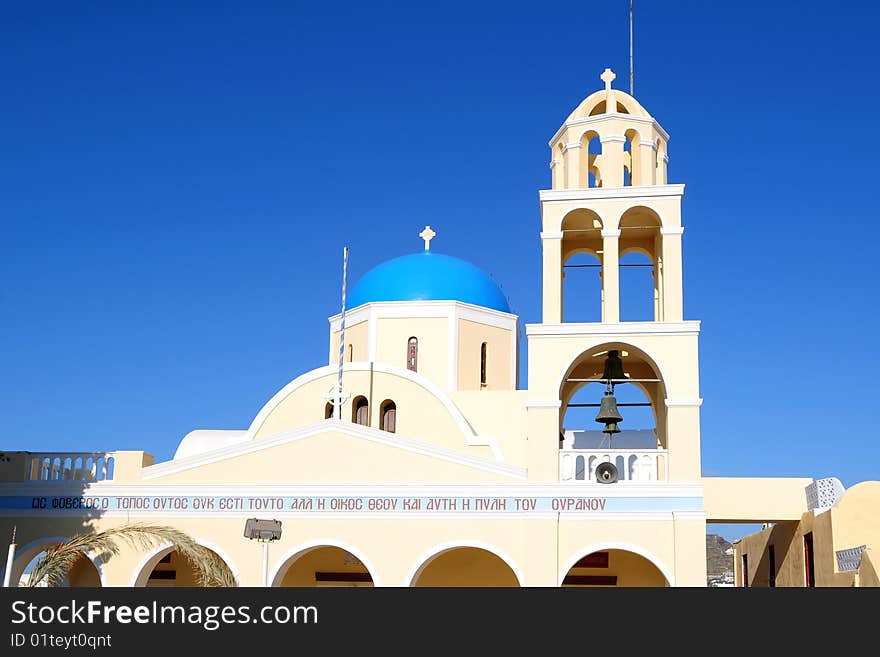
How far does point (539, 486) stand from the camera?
19172 millimetres

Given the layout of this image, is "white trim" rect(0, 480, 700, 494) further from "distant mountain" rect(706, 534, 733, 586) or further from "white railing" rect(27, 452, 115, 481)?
"distant mountain" rect(706, 534, 733, 586)

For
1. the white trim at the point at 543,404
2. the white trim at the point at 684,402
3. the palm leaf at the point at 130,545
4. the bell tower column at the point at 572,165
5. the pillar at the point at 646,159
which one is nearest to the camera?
the palm leaf at the point at 130,545

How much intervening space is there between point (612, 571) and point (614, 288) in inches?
214

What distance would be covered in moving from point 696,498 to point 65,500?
1146 cm

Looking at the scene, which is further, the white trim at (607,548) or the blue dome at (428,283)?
the blue dome at (428,283)

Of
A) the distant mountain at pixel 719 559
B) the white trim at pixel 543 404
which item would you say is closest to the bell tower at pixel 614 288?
the white trim at pixel 543 404

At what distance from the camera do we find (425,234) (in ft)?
92.7

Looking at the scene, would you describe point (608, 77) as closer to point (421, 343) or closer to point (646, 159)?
point (646, 159)

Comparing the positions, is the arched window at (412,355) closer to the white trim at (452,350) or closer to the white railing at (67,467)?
the white trim at (452,350)

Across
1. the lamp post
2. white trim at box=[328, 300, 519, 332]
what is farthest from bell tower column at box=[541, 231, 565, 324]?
the lamp post

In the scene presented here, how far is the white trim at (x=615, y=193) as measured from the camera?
796 inches

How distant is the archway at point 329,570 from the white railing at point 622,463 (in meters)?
5.14

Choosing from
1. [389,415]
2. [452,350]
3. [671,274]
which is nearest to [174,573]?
[389,415]
